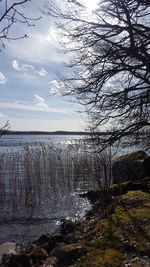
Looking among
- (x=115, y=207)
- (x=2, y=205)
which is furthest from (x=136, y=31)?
(x=2, y=205)

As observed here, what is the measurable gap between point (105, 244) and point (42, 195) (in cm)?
838

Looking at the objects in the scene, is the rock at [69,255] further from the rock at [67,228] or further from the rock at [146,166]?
the rock at [146,166]

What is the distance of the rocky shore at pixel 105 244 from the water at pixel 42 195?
6.12 feet

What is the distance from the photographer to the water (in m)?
9.38

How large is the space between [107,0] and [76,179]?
30.8 ft

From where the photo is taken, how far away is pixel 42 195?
42.8 feet

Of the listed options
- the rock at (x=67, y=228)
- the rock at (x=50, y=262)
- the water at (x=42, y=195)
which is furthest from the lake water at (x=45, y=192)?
the rock at (x=50, y=262)

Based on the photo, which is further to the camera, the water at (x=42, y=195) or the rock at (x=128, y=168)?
the rock at (x=128, y=168)

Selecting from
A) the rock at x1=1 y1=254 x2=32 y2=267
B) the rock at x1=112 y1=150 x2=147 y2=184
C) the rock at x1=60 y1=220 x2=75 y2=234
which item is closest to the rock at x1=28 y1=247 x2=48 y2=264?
the rock at x1=1 y1=254 x2=32 y2=267

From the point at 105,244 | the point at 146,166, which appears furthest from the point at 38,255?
the point at 146,166

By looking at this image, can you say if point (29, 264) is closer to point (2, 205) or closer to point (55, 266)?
point (55, 266)

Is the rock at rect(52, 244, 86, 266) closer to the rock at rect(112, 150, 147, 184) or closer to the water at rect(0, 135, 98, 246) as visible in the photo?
the water at rect(0, 135, 98, 246)

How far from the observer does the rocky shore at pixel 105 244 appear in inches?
173

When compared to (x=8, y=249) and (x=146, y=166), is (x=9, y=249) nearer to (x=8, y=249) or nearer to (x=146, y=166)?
(x=8, y=249)
